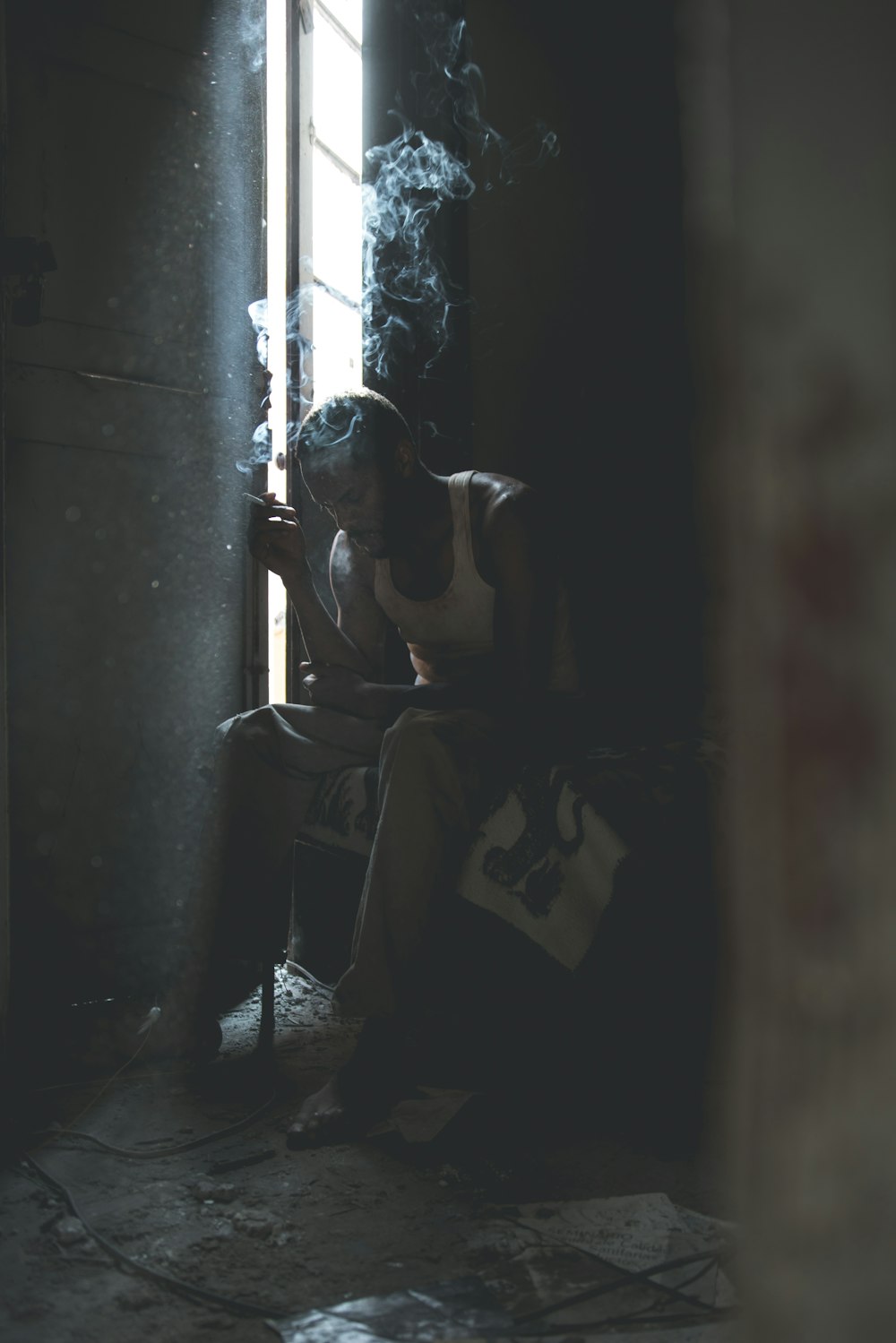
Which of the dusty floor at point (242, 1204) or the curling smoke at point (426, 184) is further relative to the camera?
the curling smoke at point (426, 184)

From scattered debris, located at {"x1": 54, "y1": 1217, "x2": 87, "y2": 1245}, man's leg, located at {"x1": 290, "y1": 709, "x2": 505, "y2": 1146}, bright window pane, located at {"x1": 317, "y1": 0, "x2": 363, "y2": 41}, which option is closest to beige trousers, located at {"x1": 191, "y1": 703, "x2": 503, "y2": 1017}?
man's leg, located at {"x1": 290, "y1": 709, "x2": 505, "y2": 1146}

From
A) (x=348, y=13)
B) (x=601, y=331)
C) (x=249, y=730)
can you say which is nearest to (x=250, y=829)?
(x=249, y=730)

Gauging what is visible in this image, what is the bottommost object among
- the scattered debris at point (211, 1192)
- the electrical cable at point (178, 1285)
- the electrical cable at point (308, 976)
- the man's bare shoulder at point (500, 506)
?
the electrical cable at point (308, 976)

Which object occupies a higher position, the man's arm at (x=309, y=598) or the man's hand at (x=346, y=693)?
the man's arm at (x=309, y=598)

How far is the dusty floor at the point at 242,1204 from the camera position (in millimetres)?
1365

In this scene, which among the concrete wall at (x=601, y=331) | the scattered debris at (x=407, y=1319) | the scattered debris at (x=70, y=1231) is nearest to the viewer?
the scattered debris at (x=407, y=1319)

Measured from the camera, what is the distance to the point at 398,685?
2436 millimetres

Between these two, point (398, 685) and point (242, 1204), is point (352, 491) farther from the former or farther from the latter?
point (242, 1204)

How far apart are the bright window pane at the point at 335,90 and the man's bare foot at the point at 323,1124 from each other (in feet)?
9.88

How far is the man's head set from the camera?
2365 millimetres

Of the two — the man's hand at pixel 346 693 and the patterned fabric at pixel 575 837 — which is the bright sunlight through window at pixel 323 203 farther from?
the patterned fabric at pixel 575 837

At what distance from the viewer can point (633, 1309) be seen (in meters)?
1.30

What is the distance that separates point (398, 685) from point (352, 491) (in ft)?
1.62

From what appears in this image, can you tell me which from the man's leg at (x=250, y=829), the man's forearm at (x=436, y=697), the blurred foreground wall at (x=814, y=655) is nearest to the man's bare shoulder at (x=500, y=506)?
the man's forearm at (x=436, y=697)
